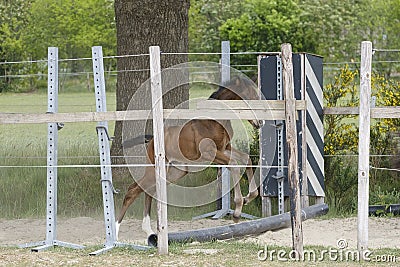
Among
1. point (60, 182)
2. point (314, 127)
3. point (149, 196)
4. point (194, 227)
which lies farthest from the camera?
point (60, 182)

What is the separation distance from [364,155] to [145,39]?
4.60 m

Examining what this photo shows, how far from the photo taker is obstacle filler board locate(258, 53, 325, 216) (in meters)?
10.0

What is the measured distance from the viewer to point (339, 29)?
3775cm

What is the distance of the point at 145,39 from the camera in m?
11.4

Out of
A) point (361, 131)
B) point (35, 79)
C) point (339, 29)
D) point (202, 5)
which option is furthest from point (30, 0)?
point (361, 131)

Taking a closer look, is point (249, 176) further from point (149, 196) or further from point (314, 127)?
point (314, 127)

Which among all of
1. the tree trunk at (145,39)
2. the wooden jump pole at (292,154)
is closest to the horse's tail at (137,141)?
the tree trunk at (145,39)

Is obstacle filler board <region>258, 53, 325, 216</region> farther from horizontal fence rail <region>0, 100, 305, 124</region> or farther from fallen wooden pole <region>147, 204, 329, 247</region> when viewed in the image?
horizontal fence rail <region>0, 100, 305, 124</region>

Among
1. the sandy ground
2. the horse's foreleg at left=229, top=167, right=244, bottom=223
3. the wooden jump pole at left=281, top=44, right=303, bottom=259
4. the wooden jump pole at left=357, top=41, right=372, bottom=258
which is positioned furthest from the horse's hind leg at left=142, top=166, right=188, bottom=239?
the wooden jump pole at left=357, top=41, right=372, bottom=258

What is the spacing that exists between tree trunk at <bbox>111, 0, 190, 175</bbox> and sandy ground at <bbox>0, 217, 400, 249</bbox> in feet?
5.17

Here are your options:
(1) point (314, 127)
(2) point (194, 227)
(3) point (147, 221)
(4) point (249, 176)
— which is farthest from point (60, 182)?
(1) point (314, 127)

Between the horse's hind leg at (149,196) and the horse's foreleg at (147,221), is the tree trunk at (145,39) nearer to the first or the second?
the horse's hind leg at (149,196)

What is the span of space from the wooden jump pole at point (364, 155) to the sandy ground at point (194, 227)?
0.85 m

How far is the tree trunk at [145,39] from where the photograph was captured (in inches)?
446
